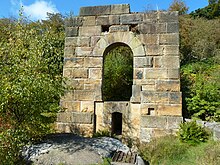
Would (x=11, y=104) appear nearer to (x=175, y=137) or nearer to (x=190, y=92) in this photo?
(x=175, y=137)

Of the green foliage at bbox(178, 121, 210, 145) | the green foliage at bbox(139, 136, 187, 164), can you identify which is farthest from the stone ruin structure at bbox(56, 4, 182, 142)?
the green foliage at bbox(139, 136, 187, 164)

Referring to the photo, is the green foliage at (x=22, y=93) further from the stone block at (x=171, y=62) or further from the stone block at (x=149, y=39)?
the stone block at (x=171, y=62)

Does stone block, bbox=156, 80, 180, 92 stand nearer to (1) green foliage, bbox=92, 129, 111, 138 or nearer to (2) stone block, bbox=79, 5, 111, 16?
(1) green foliage, bbox=92, 129, 111, 138

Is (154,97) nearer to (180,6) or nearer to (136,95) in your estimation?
(136,95)

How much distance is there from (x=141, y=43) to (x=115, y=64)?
2.44m

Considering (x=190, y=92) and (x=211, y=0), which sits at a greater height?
(x=211, y=0)

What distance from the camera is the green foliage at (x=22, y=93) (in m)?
4.86

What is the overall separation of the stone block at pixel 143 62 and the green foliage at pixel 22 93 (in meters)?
2.66

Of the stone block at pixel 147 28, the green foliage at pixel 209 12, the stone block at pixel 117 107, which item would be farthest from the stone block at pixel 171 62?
the green foliage at pixel 209 12

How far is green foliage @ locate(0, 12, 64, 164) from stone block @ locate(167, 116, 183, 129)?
10.7 feet

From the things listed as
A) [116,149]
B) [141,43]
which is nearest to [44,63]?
[116,149]

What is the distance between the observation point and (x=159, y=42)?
7.54 m

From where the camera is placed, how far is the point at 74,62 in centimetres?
806

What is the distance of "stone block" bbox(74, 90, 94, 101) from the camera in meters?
7.74
